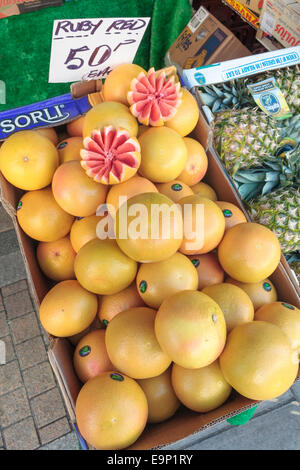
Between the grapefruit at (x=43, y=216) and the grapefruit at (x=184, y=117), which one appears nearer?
the grapefruit at (x=43, y=216)

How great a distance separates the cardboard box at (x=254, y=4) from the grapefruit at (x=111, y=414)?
2.97 metres

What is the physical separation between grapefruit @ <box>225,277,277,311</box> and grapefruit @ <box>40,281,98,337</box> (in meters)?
0.60

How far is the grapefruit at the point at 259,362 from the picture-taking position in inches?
41.1

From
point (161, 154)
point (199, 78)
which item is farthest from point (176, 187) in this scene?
point (199, 78)

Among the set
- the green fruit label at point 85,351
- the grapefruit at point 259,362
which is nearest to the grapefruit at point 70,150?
the green fruit label at point 85,351

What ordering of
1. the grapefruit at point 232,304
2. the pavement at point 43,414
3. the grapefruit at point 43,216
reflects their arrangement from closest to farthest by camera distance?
the grapefruit at point 232,304
the grapefruit at point 43,216
the pavement at point 43,414

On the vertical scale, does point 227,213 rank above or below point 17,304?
above

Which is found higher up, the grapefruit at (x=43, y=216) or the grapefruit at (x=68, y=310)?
the grapefruit at (x=43, y=216)

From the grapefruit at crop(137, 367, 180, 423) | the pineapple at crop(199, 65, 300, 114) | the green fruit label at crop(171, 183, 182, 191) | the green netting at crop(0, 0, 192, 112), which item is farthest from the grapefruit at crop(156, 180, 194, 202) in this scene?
the green netting at crop(0, 0, 192, 112)

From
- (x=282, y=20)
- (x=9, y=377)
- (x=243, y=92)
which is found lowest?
(x=9, y=377)

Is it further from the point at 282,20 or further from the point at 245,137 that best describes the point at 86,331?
the point at 282,20

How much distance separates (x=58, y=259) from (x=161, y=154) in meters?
0.66

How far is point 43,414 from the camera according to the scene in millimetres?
2240

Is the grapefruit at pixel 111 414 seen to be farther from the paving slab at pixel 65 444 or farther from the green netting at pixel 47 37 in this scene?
the green netting at pixel 47 37
